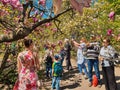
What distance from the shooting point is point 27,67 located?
289 inches

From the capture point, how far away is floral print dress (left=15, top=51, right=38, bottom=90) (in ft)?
23.8

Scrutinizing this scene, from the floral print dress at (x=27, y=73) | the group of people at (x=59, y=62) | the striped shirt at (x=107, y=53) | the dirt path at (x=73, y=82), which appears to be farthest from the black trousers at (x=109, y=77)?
the floral print dress at (x=27, y=73)

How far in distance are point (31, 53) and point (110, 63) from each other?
4237mm

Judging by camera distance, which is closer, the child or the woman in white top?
the woman in white top

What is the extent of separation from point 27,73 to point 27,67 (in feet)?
0.49

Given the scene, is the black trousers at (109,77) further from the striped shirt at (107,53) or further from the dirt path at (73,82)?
the dirt path at (73,82)

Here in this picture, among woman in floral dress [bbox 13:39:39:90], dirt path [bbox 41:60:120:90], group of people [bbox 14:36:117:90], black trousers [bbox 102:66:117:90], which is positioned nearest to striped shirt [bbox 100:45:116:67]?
group of people [bbox 14:36:117:90]

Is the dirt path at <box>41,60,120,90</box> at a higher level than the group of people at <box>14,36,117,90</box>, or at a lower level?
lower

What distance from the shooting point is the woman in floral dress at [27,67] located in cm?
725

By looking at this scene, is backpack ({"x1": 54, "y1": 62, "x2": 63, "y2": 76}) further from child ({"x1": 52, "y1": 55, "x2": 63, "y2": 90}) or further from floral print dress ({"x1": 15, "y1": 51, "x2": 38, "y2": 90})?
floral print dress ({"x1": 15, "y1": 51, "x2": 38, "y2": 90})

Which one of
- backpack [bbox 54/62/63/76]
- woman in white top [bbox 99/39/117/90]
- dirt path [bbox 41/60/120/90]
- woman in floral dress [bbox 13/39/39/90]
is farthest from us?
dirt path [bbox 41/60/120/90]

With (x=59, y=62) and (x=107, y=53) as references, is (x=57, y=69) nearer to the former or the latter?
(x=59, y=62)

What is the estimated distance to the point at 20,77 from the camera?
24.9ft

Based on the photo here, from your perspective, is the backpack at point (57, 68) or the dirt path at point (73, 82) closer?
the backpack at point (57, 68)
